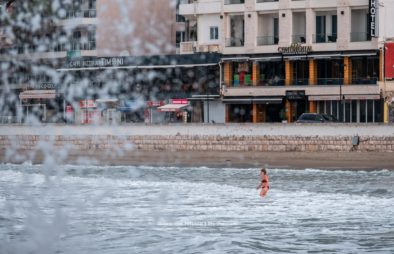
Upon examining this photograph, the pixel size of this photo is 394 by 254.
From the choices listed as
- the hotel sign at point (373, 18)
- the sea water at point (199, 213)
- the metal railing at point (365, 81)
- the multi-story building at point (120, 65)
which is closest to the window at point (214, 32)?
the multi-story building at point (120, 65)

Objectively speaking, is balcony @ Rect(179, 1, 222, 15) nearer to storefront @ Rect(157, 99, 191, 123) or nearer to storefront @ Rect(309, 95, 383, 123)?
storefront @ Rect(157, 99, 191, 123)

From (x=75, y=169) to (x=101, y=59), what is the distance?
20.4 feet

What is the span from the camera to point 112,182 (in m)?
42.9

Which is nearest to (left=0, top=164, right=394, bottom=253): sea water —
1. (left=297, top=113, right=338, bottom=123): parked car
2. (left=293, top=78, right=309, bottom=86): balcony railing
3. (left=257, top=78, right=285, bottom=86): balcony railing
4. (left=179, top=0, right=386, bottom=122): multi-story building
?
(left=297, top=113, right=338, bottom=123): parked car

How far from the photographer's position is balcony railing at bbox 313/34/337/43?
214 feet

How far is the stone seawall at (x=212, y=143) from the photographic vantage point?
51250 millimetres

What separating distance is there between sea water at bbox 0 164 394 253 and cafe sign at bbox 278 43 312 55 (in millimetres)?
18296

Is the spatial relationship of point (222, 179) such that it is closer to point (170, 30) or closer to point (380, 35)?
point (380, 35)

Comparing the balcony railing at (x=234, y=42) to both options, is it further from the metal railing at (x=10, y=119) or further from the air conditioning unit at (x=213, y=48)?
the metal railing at (x=10, y=119)

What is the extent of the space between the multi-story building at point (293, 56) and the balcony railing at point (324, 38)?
0.07 meters

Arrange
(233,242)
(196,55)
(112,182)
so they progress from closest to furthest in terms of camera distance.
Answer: (233,242)
(112,182)
(196,55)

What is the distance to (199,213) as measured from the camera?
29203mm

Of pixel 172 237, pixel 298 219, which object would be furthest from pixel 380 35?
pixel 172 237

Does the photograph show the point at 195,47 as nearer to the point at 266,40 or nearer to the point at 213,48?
the point at 213,48
